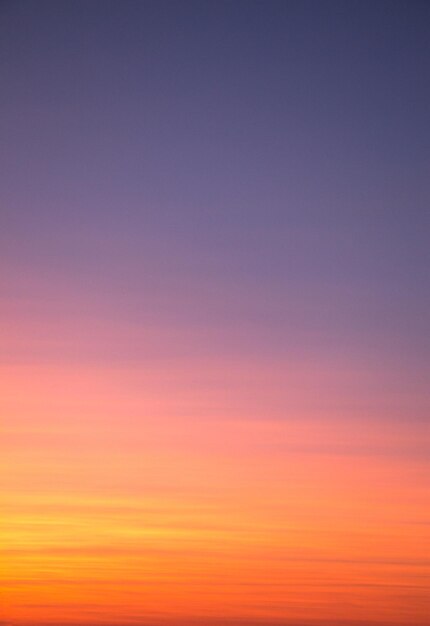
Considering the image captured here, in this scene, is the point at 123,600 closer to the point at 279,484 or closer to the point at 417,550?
the point at 279,484

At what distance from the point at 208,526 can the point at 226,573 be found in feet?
0.50

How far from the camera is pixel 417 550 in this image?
138 inches

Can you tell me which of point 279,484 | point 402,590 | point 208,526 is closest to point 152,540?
point 208,526

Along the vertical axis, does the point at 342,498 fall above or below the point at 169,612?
above

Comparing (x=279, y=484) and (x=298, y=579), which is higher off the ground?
(x=279, y=484)

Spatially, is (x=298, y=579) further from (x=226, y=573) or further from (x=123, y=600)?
(x=123, y=600)

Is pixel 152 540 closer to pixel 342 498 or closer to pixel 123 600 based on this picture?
pixel 123 600

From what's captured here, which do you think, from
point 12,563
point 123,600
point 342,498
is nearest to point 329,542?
point 342,498

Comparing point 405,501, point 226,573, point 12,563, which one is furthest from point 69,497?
point 405,501

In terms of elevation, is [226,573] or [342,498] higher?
[342,498]

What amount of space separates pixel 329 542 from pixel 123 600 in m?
0.66

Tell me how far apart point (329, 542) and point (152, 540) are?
1.81 ft

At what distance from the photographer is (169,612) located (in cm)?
353

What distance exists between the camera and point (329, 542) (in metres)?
3.54
